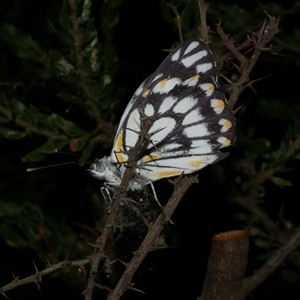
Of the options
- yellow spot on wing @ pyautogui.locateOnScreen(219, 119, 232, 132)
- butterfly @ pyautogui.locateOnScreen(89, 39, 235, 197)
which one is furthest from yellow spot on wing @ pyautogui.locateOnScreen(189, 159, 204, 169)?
yellow spot on wing @ pyautogui.locateOnScreen(219, 119, 232, 132)

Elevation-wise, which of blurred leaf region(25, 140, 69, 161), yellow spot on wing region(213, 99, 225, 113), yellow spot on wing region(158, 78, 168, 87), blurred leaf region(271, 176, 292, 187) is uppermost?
yellow spot on wing region(158, 78, 168, 87)

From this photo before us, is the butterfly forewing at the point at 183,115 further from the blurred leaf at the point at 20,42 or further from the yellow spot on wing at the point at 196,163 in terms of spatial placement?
the blurred leaf at the point at 20,42

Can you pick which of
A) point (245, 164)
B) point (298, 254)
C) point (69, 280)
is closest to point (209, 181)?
point (245, 164)

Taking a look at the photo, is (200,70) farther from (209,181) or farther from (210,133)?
(209,181)

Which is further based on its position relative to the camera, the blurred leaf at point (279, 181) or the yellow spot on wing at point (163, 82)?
the blurred leaf at point (279, 181)

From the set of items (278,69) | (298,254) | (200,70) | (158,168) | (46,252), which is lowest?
(298,254)

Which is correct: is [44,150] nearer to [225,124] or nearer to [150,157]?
[150,157]

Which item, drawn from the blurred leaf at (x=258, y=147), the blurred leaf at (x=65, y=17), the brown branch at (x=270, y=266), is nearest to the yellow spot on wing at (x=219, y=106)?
the brown branch at (x=270, y=266)

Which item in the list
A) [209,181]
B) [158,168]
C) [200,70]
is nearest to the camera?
[200,70]

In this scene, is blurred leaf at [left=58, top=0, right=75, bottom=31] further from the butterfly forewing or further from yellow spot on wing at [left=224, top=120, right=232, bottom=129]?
yellow spot on wing at [left=224, top=120, right=232, bottom=129]
